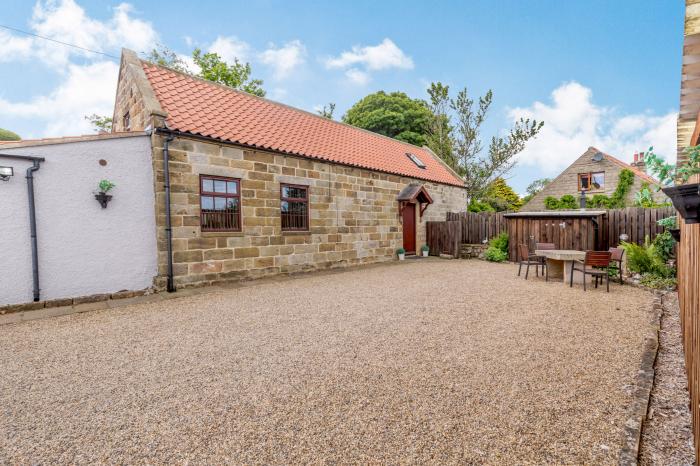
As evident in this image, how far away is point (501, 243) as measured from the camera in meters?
13.3

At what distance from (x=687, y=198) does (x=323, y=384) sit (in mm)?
2967

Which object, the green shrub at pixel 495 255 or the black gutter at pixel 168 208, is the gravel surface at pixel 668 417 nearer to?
the black gutter at pixel 168 208

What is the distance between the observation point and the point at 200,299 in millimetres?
6910

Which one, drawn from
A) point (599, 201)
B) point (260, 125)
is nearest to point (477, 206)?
point (599, 201)

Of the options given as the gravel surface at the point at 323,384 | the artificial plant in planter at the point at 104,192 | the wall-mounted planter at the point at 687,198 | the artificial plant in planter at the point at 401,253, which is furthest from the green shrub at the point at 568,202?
the artificial plant in planter at the point at 104,192

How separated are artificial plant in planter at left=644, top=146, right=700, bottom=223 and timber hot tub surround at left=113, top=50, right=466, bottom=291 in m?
8.13

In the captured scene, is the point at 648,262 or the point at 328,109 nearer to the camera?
the point at 648,262

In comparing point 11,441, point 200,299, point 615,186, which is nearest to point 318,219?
point 200,299

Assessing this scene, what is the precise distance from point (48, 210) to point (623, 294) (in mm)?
11889

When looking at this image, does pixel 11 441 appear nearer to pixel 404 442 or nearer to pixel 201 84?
pixel 404 442

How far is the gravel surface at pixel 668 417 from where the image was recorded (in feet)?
7.14

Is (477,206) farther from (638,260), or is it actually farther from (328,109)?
(328,109)

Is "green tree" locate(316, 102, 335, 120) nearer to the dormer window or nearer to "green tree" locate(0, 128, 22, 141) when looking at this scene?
the dormer window

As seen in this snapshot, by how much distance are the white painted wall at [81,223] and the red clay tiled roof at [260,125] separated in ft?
5.31
